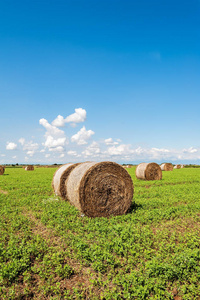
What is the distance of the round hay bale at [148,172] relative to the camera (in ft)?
79.0

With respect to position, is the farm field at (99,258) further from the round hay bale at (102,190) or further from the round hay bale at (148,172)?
the round hay bale at (148,172)

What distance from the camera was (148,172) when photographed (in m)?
24.2

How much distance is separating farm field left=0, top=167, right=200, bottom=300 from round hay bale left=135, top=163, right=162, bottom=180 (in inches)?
607

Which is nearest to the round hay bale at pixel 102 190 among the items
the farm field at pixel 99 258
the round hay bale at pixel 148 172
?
the farm field at pixel 99 258

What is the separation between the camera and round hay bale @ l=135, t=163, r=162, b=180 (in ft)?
79.0

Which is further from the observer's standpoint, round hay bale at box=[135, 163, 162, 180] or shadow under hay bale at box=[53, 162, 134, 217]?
round hay bale at box=[135, 163, 162, 180]

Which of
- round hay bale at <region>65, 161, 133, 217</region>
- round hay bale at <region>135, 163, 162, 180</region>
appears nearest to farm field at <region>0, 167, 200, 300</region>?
round hay bale at <region>65, 161, 133, 217</region>

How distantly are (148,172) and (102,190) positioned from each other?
15.5 metres

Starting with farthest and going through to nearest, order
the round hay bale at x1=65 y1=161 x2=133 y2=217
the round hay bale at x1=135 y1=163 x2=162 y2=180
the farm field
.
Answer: the round hay bale at x1=135 y1=163 x2=162 y2=180 < the round hay bale at x1=65 y1=161 x2=133 y2=217 < the farm field

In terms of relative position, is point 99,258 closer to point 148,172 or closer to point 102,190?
point 102,190

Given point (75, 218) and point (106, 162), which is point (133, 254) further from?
point (106, 162)

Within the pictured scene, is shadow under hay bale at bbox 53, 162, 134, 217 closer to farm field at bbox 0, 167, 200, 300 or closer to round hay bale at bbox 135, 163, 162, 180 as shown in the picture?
farm field at bbox 0, 167, 200, 300

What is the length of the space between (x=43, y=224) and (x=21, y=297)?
156 inches

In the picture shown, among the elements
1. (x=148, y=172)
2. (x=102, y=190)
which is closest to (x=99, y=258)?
(x=102, y=190)
